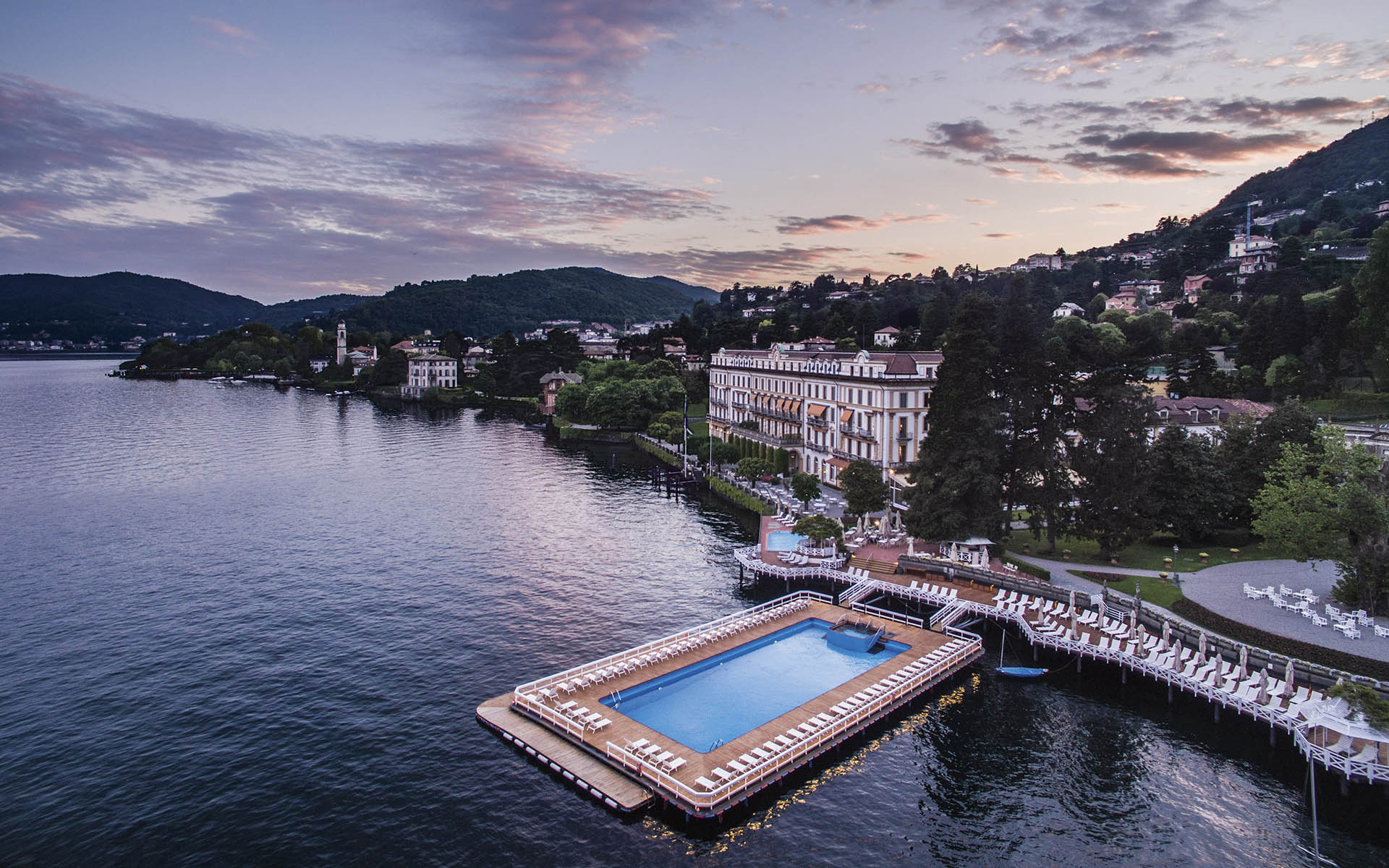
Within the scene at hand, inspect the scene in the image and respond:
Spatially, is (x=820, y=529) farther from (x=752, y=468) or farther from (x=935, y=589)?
(x=752, y=468)

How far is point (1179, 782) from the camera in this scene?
31516 mm

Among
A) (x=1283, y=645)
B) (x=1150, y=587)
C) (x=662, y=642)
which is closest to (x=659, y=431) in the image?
(x=662, y=642)

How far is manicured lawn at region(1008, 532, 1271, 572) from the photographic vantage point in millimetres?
53312

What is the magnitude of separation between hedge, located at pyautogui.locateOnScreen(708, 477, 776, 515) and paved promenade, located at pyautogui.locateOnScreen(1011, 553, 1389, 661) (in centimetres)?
2724

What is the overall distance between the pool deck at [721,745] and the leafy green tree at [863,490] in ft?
57.3

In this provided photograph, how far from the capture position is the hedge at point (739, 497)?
258ft

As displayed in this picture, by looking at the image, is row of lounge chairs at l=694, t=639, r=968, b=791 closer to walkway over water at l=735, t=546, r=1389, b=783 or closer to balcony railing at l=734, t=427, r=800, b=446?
walkway over water at l=735, t=546, r=1389, b=783

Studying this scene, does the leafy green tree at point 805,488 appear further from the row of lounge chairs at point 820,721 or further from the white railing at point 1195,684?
the row of lounge chairs at point 820,721

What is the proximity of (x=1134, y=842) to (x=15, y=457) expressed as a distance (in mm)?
132679

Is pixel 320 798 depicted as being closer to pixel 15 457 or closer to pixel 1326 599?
pixel 1326 599

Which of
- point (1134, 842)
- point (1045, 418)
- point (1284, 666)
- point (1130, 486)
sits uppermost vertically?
point (1045, 418)

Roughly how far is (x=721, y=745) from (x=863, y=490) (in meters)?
34.5

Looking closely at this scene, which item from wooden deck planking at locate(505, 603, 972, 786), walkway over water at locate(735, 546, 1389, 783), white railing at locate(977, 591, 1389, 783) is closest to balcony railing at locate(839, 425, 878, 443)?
walkway over water at locate(735, 546, 1389, 783)

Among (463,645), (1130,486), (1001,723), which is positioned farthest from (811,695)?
(1130,486)
